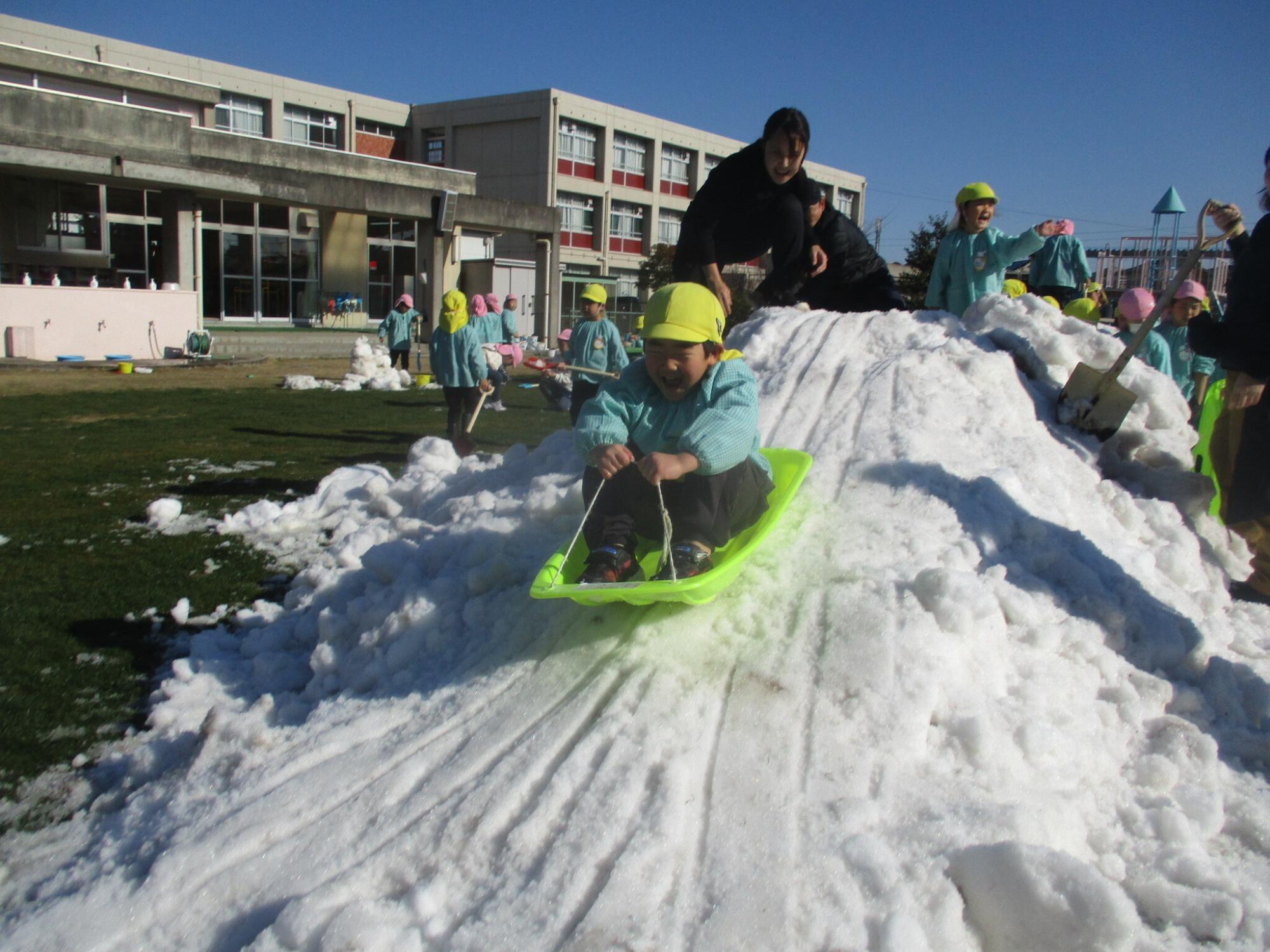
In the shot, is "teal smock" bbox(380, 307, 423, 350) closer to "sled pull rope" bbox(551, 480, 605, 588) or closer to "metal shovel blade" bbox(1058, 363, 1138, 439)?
"metal shovel blade" bbox(1058, 363, 1138, 439)

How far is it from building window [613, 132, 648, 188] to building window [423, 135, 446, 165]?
27.0 ft

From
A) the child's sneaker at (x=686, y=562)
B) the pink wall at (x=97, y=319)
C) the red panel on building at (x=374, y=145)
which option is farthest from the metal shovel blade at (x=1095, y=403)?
the red panel on building at (x=374, y=145)

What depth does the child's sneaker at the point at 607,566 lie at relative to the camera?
10.3 feet

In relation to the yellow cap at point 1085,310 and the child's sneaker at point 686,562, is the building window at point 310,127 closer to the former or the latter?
the yellow cap at point 1085,310

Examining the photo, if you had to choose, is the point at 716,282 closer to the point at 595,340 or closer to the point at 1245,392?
the point at 1245,392

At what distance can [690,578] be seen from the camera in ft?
9.51

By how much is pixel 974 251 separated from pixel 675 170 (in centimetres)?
4481

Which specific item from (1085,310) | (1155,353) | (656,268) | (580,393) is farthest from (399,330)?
(656,268)

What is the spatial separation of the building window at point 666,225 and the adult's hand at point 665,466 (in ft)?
151

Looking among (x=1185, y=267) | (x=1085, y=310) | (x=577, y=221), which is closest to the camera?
(x=1185, y=267)

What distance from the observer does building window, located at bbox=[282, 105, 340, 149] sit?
3956cm

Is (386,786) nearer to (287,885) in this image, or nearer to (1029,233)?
(287,885)

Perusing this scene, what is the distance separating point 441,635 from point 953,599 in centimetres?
182

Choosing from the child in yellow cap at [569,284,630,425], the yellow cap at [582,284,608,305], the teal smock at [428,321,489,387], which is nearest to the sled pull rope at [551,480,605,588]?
the teal smock at [428,321,489,387]
